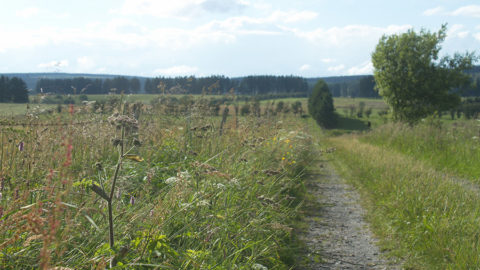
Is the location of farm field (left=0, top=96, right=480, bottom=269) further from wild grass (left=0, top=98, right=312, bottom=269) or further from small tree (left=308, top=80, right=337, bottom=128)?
small tree (left=308, top=80, right=337, bottom=128)

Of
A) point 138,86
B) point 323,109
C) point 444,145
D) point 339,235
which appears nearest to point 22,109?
point 339,235

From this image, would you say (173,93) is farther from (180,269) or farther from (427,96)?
(427,96)

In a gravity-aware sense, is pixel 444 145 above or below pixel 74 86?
below

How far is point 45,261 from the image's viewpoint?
3.73 ft

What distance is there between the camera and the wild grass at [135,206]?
7.06 feet

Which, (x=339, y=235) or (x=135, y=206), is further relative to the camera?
(x=339, y=235)

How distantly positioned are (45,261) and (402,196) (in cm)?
557

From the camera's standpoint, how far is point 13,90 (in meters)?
Result: 6.54

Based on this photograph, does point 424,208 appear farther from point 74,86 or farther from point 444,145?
point 444,145

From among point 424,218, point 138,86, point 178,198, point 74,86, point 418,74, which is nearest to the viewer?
point 178,198

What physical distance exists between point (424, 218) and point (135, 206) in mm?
3615

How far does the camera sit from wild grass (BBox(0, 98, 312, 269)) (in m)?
2.15

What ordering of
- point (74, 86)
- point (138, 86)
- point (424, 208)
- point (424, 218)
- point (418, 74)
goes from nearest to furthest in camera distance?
point (424, 218), point (424, 208), point (74, 86), point (138, 86), point (418, 74)

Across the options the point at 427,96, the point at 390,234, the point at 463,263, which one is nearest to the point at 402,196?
the point at 390,234
